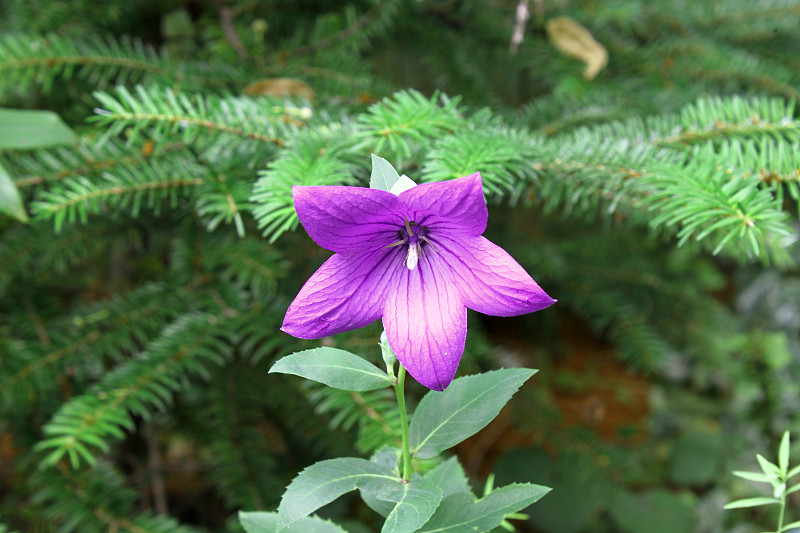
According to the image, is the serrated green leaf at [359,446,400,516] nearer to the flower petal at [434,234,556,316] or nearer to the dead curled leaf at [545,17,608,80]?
the flower petal at [434,234,556,316]

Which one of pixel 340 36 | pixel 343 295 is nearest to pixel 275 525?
pixel 343 295

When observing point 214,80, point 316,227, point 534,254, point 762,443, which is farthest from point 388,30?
point 762,443

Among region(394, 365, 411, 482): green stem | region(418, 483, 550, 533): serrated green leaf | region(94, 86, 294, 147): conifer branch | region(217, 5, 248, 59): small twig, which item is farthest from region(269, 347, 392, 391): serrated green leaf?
region(217, 5, 248, 59): small twig

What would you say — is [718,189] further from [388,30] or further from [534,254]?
[388,30]

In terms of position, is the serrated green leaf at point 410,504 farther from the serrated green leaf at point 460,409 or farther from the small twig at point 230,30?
the small twig at point 230,30

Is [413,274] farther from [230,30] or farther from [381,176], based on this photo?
[230,30]

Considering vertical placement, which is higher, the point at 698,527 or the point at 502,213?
the point at 502,213

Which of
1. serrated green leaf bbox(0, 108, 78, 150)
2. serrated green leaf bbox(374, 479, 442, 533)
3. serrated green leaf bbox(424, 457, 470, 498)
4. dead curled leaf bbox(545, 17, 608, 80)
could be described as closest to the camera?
serrated green leaf bbox(374, 479, 442, 533)
